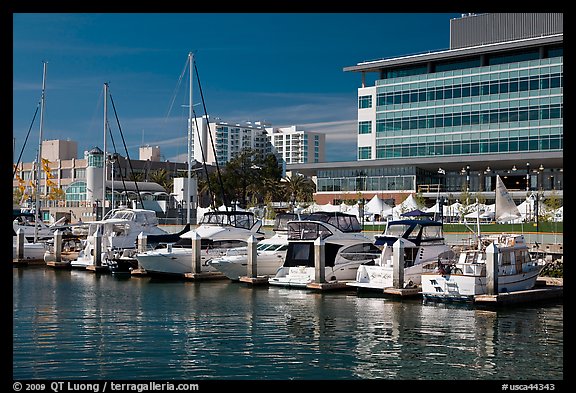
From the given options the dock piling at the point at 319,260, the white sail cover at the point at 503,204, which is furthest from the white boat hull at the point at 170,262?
the white sail cover at the point at 503,204

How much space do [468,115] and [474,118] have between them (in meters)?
0.93

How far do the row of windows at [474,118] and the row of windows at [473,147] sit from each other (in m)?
2.54

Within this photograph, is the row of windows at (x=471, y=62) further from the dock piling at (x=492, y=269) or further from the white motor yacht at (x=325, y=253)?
the dock piling at (x=492, y=269)

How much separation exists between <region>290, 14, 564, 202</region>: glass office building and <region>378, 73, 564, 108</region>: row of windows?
0.13m

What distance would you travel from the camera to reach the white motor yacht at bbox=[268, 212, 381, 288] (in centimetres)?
3447

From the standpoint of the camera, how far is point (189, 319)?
25875 mm

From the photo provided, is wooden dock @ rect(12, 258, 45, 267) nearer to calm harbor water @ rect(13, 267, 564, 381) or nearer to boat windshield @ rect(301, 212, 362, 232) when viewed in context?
calm harbor water @ rect(13, 267, 564, 381)

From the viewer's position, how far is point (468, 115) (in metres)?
92.1

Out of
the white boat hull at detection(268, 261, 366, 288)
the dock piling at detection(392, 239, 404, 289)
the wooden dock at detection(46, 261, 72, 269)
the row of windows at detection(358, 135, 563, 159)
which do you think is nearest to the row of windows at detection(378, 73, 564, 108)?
the row of windows at detection(358, 135, 563, 159)

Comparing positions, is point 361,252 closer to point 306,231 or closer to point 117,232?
point 306,231

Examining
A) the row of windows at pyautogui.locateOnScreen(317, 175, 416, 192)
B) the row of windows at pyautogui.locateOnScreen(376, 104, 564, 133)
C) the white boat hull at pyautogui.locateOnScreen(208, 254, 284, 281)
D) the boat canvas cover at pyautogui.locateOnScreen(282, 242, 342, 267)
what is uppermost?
the row of windows at pyautogui.locateOnScreen(376, 104, 564, 133)

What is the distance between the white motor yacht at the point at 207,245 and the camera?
130ft

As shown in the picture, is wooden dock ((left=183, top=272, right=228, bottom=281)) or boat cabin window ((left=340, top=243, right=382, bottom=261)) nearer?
boat cabin window ((left=340, top=243, right=382, bottom=261))
